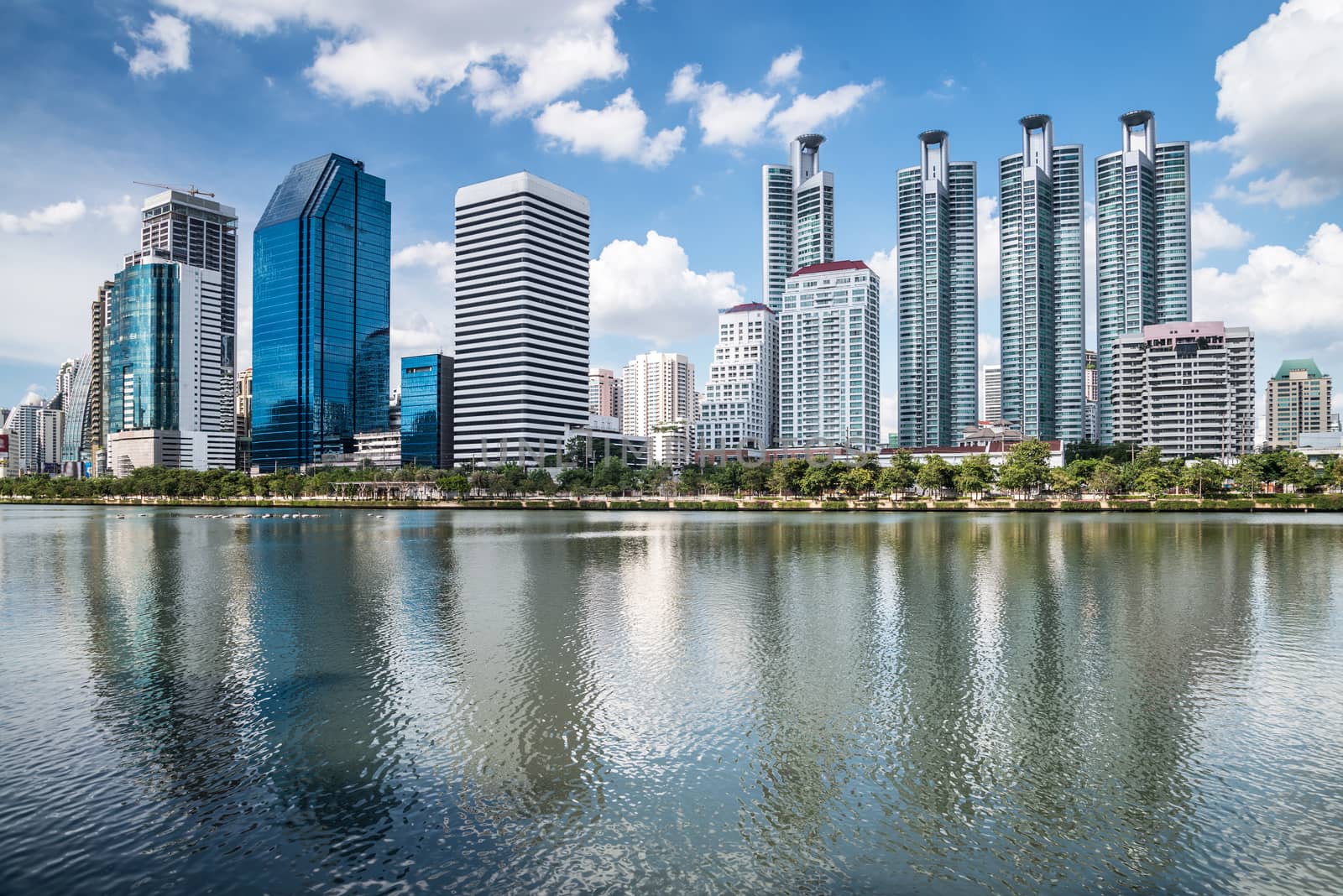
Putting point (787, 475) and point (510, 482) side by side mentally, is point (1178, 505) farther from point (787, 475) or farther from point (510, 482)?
point (510, 482)

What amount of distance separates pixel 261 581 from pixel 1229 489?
140 metres

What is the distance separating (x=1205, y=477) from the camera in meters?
121

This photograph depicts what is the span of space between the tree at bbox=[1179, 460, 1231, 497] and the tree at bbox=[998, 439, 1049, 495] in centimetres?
2016

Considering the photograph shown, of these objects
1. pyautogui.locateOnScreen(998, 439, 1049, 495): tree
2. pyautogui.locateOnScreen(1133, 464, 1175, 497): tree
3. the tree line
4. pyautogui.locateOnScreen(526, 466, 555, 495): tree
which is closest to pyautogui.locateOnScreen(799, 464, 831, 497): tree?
the tree line

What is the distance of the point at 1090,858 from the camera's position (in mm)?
14070

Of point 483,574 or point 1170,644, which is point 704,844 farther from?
point 483,574

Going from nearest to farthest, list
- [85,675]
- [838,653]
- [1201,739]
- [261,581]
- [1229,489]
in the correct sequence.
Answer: [1201,739]
[85,675]
[838,653]
[261,581]
[1229,489]

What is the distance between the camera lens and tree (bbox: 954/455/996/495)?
12194 centimetres

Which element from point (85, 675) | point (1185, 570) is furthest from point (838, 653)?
point (1185, 570)

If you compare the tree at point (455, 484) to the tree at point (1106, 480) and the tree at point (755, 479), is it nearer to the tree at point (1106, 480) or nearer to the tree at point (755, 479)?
the tree at point (755, 479)

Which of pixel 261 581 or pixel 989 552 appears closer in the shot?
pixel 261 581

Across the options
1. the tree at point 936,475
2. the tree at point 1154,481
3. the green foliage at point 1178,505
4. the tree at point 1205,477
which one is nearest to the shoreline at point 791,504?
the green foliage at point 1178,505

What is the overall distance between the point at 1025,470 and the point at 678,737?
11439cm

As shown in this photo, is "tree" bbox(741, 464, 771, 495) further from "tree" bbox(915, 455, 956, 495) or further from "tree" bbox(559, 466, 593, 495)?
"tree" bbox(559, 466, 593, 495)
